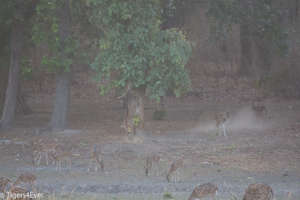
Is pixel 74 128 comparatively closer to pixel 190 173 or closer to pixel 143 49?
pixel 143 49

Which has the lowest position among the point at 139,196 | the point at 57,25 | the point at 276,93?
the point at 139,196

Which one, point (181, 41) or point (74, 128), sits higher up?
point (181, 41)

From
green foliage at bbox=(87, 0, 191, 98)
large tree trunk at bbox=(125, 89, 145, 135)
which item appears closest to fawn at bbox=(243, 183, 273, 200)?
green foliage at bbox=(87, 0, 191, 98)

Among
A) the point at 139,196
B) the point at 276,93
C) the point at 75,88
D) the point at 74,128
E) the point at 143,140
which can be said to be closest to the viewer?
the point at 139,196

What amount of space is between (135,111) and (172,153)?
2659 mm

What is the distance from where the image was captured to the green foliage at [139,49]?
16984mm

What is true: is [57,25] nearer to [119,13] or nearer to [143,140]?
[119,13]

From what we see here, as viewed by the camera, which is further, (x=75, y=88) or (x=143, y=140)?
Result: (x=75, y=88)

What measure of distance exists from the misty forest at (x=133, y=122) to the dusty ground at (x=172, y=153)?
4cm

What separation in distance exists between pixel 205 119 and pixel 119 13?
898 centimetres

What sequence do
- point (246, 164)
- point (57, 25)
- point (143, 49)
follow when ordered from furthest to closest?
point (57, 25)
point (143, 49)
point (246, 164)

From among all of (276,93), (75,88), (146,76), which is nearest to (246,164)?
(146,76)

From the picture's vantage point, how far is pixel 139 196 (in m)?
10.4

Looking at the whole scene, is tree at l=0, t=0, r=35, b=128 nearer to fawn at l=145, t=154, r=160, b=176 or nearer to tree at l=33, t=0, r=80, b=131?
tree at l=33, t=0, r=80, b=131
